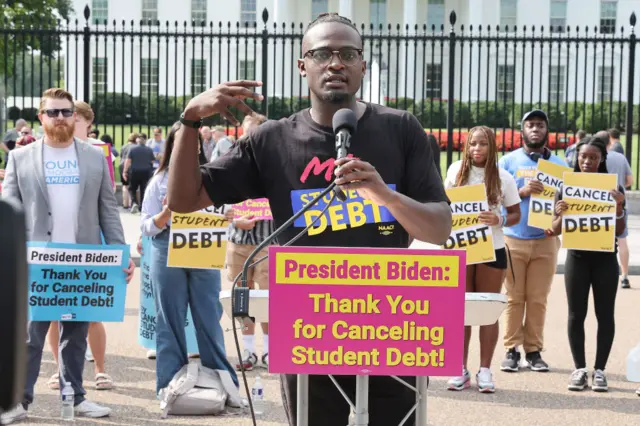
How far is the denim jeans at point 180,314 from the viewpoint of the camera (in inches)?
293

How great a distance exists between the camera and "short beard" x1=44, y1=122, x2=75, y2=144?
7160 millimetres

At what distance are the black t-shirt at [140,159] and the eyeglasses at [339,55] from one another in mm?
18590

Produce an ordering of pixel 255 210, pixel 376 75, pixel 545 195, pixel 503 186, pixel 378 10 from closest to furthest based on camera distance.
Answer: pixel 503 186 → pixel 255 210 → pixel 545 195 → pixel 376 75 → pixel 378 10

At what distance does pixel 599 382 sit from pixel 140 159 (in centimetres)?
1532

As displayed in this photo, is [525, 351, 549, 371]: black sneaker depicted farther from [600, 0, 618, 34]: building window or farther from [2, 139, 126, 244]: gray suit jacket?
[600, 0, 618, 34]: building window

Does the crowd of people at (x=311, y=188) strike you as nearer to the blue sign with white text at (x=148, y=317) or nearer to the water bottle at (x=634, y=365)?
the blue sign with white text at (x=148, y=317)

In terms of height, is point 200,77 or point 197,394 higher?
point 200,77

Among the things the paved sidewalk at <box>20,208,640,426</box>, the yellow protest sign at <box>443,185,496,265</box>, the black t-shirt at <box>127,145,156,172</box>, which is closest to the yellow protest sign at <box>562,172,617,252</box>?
the yellow protest sign at <box>443,185,496,265</box>

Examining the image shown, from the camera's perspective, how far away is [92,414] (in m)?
7.16

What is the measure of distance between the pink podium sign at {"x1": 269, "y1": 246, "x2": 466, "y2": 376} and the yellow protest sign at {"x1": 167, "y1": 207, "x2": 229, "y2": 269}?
12.8ft

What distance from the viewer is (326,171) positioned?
3.96 meters

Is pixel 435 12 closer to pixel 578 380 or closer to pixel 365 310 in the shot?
pixel 578 380

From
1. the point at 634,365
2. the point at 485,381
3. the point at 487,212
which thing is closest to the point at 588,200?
the point at 487,212

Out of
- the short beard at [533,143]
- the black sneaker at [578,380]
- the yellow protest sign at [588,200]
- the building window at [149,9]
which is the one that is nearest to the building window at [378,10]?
the building window at [149,9]
